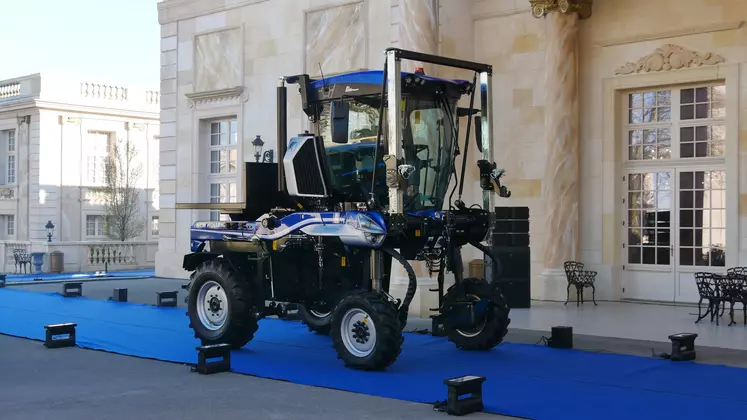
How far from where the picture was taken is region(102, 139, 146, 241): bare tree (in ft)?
125

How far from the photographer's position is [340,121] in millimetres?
9406

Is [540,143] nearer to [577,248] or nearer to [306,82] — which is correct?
[577,248]

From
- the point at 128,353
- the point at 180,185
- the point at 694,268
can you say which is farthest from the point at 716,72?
the point at 180,185

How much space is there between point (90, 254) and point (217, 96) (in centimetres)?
1094

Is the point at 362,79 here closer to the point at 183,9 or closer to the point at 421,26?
the point at 421,26

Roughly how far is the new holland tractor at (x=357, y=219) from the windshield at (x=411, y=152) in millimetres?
13

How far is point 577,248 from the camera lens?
16.1 metres

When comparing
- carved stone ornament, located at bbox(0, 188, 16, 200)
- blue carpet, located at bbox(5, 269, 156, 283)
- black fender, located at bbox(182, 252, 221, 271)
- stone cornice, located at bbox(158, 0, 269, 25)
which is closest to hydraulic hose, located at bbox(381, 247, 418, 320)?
black fender, located at bbox(182, 252, 221, 271)

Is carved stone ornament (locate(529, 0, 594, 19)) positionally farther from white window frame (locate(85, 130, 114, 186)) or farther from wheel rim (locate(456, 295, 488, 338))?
white window frame (locate(85, 130, 114, 186))

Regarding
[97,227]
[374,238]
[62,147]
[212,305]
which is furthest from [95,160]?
[374,238]

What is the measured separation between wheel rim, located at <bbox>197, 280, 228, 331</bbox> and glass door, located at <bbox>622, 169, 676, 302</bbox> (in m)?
8.43

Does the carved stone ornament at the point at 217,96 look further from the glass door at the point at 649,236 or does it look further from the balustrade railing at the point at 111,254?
the balustrade railing at the point at 111,254

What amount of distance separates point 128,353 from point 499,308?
4116 millimetres

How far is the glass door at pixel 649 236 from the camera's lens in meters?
15.6
